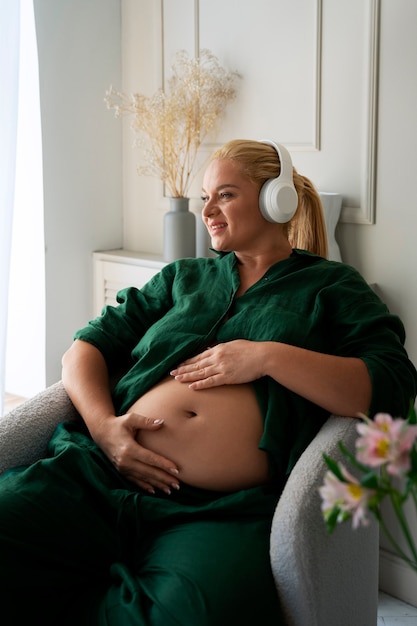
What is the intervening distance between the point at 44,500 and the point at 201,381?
1.21ft

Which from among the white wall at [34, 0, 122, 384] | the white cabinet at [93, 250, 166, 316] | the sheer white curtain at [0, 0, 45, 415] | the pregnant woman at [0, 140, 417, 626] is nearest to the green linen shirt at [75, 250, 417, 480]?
the pregnant woman at [0, 140, 417, 626]

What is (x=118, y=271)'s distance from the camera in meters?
2.71

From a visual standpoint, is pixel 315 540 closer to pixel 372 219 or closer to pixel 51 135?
pixel 372 219

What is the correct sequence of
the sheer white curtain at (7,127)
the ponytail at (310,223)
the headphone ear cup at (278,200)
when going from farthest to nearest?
the sheer white curtain at (7,127), the ponytail at (310,223), the headphone ear cup at (278,200)

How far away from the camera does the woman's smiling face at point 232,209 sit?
177 cm

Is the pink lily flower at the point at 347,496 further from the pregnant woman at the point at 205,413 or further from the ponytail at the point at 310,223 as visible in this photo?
the ponytail at the point at 310,223

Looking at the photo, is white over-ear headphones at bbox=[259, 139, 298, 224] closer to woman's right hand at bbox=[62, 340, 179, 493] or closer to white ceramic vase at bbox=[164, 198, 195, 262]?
woman's right hand at bbox=[62, 340, 179, 493]

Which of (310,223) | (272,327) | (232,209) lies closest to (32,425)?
(272,327)

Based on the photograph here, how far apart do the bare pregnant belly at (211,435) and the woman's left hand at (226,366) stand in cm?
2

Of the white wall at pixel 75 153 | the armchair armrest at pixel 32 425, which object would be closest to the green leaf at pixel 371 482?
the armchair armrest at pixel 32 425

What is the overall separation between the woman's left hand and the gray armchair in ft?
0.58

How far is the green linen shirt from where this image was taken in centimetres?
154

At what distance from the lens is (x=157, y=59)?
261 centimetres

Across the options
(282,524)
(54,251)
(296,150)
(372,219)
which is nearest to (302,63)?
(296,150)
